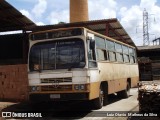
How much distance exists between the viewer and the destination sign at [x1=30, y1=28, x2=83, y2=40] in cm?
1138

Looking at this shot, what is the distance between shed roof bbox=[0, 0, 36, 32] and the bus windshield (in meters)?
7.28

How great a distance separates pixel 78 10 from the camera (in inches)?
1594

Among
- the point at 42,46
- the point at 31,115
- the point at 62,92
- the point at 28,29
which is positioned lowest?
the point at 31,115

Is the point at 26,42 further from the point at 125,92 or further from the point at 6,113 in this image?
the point at 6,113

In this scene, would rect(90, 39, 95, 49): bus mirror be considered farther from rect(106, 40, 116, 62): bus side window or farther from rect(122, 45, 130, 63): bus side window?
rect(122, 45, 130, 63): bus side window

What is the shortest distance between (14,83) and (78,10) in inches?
1046

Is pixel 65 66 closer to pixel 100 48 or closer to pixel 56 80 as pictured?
pixel 56 80

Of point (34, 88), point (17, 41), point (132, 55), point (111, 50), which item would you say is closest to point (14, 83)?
point (34, 88)

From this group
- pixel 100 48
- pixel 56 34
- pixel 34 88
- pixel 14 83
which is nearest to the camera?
pixel 34 88

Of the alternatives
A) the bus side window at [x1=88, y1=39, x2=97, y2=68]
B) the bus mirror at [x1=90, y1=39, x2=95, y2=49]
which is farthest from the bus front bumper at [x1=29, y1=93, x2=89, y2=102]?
the bus mirror at [x1=90, y1=39, x2=95, y2=49]

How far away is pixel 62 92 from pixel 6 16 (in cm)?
1130

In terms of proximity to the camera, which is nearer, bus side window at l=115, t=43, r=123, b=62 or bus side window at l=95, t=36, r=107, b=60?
bus side window at l=95, t=36, r=107, b=60

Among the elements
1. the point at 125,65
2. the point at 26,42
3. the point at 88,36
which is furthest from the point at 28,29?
the point at 88,36

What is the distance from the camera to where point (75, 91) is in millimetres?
10914
